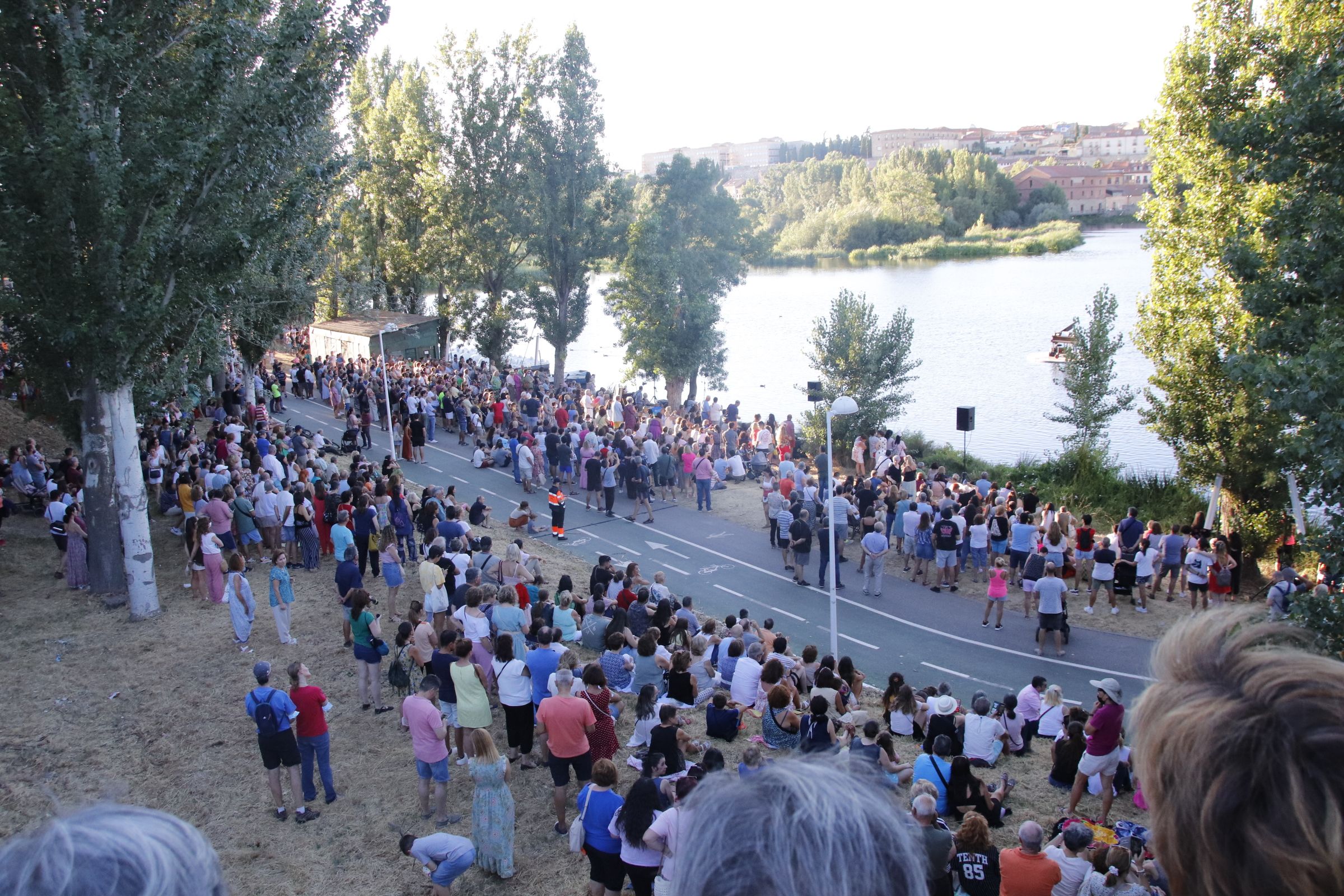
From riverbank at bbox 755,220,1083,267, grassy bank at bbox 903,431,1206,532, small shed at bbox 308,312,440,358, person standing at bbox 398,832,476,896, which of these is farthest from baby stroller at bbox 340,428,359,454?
riverbank at bbox 755,220,1083,267

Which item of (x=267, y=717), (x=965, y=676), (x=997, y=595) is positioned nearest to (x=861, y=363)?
(x=997, y=595)

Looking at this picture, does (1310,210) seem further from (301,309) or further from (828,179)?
(828,179)

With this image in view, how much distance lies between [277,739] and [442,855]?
2.43 meters

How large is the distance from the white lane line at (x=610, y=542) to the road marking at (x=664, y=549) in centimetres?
50

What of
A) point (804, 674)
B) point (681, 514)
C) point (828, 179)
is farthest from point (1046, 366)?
point (828, 179)

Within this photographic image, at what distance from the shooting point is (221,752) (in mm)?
9734

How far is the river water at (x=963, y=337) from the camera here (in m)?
36.8

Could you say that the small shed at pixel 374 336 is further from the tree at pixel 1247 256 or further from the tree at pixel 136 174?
the tree at pixel 1247 256

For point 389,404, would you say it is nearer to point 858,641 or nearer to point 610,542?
point 610,542

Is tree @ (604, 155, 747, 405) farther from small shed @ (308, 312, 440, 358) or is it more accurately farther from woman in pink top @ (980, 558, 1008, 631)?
woman in pink top @ (980, 558, 1008, 631)

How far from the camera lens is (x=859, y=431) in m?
27.2

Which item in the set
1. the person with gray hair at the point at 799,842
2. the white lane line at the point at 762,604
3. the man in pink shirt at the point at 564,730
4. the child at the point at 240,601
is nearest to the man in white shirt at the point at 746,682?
the man in pink shirt at the point at 564,730

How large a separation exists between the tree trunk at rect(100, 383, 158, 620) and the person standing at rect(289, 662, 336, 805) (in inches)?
237

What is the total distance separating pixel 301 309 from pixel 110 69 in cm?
1404
